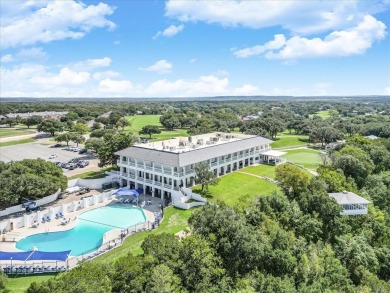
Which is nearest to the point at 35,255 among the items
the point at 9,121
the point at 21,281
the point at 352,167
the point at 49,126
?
the point at 21,281

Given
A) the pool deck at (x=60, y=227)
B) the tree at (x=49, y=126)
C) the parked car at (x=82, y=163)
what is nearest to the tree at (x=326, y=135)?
the pool deck at (x=60, y=227)

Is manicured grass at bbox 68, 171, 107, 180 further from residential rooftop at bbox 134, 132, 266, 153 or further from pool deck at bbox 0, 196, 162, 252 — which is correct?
pool deck at bbox 0, 196, 162, 252

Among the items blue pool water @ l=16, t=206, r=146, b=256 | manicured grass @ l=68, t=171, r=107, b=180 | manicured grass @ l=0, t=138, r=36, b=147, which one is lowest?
blue pool water @ l=16, t=206, r=146, b=256

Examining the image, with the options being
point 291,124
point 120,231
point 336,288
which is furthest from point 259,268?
point 291,124

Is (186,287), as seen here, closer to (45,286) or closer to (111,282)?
(111,282)

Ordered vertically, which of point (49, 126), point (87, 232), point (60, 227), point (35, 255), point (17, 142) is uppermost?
point (49, 126)

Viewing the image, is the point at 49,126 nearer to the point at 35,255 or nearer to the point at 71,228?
the point at 71,228

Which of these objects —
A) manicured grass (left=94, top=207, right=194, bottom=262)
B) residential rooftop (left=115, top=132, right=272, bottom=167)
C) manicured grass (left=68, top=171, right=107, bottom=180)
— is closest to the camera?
manicured grass (left=94, top=207, right=194, bottom=262)

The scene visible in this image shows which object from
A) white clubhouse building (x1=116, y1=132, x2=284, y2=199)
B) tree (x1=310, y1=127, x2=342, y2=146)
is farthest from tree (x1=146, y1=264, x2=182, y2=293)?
tree (x1=310, y1=127, x2=342, y2=146)
